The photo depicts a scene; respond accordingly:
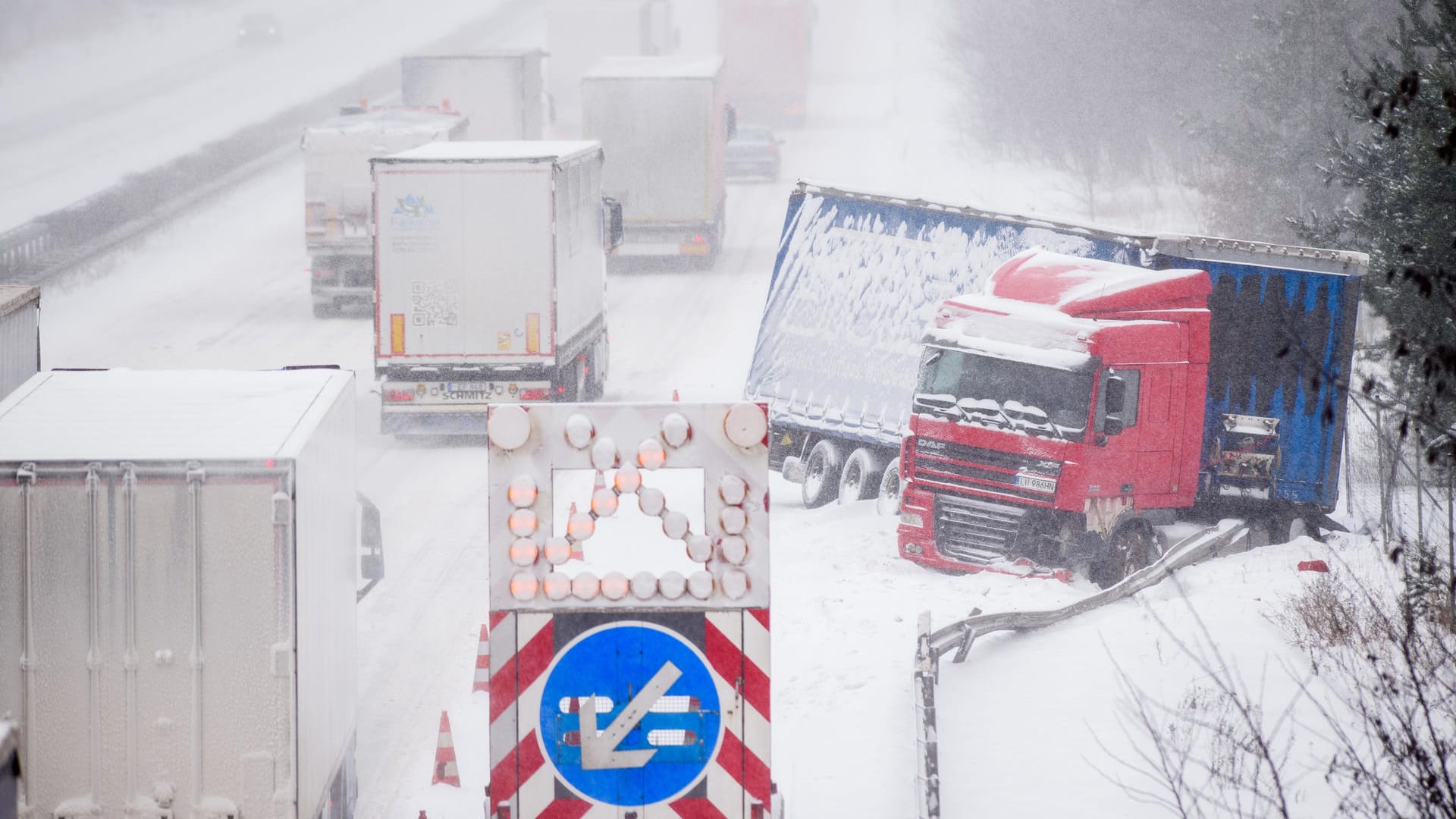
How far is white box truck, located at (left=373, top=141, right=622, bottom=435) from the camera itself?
18.1 metres

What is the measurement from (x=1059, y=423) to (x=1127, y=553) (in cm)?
139

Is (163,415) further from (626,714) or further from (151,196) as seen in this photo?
(151,196)

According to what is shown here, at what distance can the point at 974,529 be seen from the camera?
13.8m

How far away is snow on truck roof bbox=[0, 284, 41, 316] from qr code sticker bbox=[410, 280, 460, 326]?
6.78m

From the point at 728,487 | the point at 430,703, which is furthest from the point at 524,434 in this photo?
the point at 430,703

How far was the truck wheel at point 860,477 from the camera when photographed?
54.3 ft

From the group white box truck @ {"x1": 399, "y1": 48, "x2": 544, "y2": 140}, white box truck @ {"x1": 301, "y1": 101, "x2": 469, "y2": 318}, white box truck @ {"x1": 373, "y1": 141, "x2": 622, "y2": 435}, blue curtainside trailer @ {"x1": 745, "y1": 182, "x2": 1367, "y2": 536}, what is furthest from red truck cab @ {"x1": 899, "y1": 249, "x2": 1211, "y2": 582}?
white box truck @ {"x1": 399, "y1": 48, "x2": 544, "y2": 140}

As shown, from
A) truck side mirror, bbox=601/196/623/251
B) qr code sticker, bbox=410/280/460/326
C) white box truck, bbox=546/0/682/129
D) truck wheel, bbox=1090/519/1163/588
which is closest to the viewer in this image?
truck wheel, bbox=1090/519/1163/588

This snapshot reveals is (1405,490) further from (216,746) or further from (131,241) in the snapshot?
(131,241)

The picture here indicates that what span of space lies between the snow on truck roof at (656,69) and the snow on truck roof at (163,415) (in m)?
23.5

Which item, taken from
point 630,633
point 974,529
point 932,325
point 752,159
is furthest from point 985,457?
point 752,159

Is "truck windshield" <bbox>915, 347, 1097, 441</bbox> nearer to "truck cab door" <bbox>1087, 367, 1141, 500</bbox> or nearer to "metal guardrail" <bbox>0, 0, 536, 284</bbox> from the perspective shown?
"truck cab door" <bbox>1087, 367, 1141, 500</bbox>

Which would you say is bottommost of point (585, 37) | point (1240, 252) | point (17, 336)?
point (17, 336)

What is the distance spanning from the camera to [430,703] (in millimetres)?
11188
